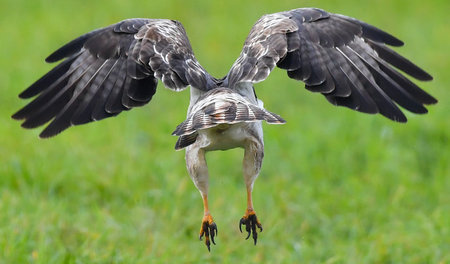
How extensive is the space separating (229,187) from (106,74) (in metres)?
3.39

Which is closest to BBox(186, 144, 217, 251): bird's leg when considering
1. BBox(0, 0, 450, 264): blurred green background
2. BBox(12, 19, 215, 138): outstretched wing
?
BBox(12, 19, 215, 138): outstretched wing

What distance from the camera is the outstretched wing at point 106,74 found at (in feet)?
25.3

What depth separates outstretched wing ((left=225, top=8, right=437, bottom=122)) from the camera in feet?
25.0

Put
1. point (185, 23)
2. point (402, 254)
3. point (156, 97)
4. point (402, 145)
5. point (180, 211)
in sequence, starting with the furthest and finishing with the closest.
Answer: point (185, 23) < point (156, 97) < point (402, 145) < point (180, 211) < point (402, 254)

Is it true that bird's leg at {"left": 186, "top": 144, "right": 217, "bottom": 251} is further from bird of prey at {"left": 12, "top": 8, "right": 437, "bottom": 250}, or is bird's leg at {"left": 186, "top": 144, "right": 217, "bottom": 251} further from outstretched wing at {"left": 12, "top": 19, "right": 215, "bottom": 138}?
outstretched wing at {"left": 12, "top": 19, "right": 215, "bottom": 138}

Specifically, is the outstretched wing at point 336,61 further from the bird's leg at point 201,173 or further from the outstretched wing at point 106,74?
the bird's leg at point 201,173

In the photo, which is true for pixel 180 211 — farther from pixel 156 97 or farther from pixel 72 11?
pixel 72 11

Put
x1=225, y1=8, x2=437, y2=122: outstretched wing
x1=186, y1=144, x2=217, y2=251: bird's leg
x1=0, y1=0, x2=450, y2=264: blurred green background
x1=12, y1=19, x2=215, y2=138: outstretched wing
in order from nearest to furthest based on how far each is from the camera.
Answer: x1=186, y1=144, x2=217, y2=251: bird's leg < x1=225, y1=8, x2=437, y2=122: outstretched wing < x1=12, y1=19, x2=215, y2=138: outstretched wing < x1=0, y1=0, x2=450, y2=264: blurred green background

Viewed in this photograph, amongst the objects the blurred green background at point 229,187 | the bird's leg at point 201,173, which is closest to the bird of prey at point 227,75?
the bird's leg at point 201,173

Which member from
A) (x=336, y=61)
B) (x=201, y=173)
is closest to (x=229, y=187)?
(x=336, y=61)

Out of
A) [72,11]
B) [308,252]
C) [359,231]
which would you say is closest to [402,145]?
[359,231]

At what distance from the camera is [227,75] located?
7723 millimetres

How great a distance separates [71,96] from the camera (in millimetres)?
8141

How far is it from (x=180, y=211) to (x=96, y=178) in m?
1.12
